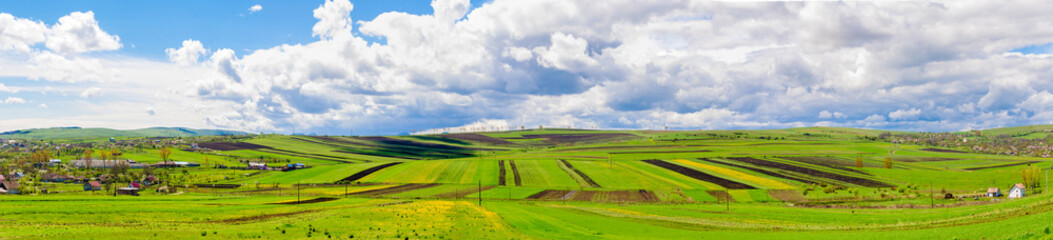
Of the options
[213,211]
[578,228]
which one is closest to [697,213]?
[578,228]

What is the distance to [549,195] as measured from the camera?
105m

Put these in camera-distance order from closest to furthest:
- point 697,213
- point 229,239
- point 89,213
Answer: point 229,239 < point 89,213 < point 697,213

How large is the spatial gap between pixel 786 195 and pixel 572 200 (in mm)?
42193

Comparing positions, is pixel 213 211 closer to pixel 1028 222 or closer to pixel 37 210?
pixel 37 210

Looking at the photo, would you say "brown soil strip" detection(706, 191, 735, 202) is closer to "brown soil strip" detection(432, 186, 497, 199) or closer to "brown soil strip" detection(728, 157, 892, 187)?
"brown soil strip" detection(728, 157, 892, 187)

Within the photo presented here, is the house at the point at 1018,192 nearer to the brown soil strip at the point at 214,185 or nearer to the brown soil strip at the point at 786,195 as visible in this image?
the brown soil strip at the point at 786,195

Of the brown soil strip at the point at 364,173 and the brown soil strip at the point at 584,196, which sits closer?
the brown soil strip at the point at 584,196

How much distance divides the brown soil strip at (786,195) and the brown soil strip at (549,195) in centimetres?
4029

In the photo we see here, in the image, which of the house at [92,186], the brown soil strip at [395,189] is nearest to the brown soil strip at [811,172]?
the brown soil strip at [395,189]

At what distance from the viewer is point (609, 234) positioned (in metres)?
47.9

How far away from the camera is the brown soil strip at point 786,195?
318 ft

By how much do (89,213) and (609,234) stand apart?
54.8m

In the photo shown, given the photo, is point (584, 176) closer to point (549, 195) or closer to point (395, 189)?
point (549, 195)

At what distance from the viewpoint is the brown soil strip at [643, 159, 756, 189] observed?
4549 inches
